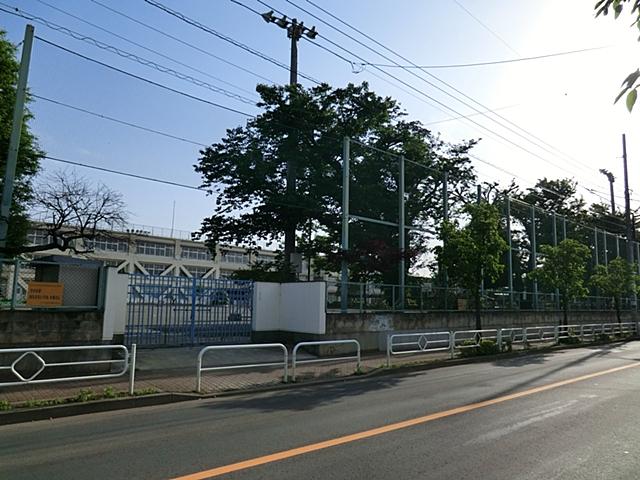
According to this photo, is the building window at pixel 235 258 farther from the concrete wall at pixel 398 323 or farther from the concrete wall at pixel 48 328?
the concrete wall at pixel 48 328

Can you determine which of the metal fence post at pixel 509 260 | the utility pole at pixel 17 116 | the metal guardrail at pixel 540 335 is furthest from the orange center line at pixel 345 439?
the metal fence post at pixel 509 260

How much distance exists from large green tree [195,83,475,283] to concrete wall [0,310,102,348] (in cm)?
1314

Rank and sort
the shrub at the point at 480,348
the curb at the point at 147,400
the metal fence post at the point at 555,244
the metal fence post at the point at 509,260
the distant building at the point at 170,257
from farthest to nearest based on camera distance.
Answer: the distant building at the point at 170,257 < the metal fence post at the point at 555,244 < the metal fence post at the point at 509,260 < the shrub at the point at 480,348 < the curb at the point at 147,400

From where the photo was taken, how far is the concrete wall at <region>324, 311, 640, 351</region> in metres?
17.5

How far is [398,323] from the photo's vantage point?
19.5 meters

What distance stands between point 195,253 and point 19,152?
177 ft

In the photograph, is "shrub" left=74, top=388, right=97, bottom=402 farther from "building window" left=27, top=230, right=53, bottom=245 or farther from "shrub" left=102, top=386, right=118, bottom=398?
"building window" left=27, top=230, right=53, bottom=245

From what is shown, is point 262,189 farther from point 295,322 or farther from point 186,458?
point 186,458

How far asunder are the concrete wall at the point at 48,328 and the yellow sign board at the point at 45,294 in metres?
0.21

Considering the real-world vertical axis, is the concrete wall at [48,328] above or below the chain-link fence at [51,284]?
below

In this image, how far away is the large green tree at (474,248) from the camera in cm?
1833

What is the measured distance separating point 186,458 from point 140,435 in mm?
1532

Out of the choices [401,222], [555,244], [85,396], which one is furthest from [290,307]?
[555,244]

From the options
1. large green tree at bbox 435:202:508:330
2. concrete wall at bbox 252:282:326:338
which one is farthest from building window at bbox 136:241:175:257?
large green tree at bbox 435:202:508:330
